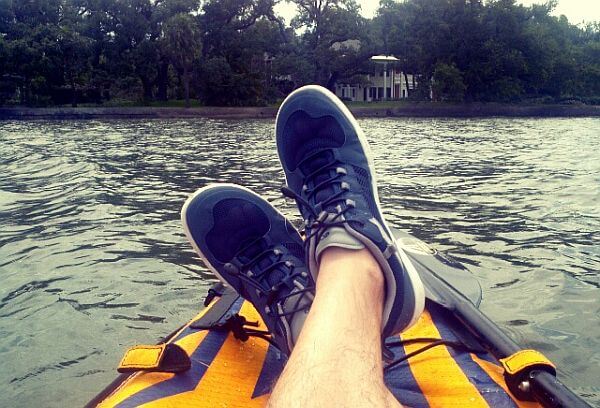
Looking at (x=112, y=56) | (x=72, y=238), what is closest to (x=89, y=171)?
(x=72, y=238)

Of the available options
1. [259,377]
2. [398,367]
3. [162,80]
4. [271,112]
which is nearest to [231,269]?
[259,377]

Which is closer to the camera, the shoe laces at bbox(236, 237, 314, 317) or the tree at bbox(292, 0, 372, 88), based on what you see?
the shoe laces at bbox(236, 237, 314, 317)

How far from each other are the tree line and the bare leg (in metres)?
31.9

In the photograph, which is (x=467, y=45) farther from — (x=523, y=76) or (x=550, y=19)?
(x=550, y=19)

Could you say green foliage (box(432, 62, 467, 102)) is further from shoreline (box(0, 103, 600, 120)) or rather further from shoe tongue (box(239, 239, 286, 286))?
shoe tongue (box(239, 239, 286, 286))

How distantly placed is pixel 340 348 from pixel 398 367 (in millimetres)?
430

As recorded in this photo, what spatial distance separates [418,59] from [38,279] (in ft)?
113

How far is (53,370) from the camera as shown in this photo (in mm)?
2031

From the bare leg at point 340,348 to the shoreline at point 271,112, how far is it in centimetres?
2751

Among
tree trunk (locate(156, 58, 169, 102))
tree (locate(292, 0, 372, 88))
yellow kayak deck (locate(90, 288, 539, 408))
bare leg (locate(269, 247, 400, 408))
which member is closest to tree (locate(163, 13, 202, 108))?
tree trunk (locate(156, 58, 169, 102))

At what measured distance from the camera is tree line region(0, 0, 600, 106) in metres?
32.0

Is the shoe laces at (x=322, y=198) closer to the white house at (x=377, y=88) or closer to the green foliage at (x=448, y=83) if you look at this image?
the green foliage at (x=448, y=83)

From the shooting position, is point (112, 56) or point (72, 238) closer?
point (72, 238)

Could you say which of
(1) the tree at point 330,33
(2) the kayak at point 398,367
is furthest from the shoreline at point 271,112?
(2) the kayak at point 398,367
